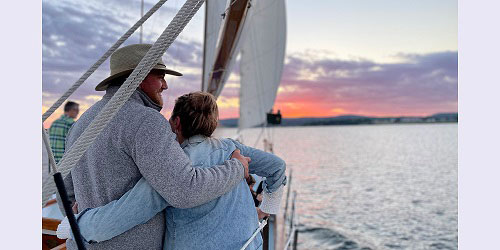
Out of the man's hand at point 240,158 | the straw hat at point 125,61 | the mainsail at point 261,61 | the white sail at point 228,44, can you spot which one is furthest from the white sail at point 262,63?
the man's hand at point 240,158

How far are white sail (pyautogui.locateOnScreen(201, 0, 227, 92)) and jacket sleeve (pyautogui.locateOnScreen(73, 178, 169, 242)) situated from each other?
3.70m

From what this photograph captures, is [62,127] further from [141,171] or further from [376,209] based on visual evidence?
[376,209]

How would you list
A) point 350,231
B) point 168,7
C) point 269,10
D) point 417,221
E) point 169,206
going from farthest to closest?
point 417,221
point 350,231
point 269,10
point 168,7
point 169,206

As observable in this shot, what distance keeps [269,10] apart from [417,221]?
9.63 meters

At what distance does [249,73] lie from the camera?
12430 millimetres

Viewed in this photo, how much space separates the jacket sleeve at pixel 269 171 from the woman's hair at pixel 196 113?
20cm

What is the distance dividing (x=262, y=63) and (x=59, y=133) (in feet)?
25.9

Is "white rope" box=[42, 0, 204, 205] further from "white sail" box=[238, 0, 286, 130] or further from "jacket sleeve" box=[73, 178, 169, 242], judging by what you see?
"white sail" box=[238, 0, 286, 130]

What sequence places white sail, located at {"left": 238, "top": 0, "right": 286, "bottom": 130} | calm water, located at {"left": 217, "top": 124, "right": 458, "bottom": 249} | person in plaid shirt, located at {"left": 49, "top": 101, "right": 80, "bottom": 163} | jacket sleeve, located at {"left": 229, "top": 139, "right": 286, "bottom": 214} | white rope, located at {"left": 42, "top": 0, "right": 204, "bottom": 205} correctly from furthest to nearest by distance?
calm water, located at {"left": 217, "top": 124, "right": 458, "bottom": 249}
white sail, located at {"left": 238, "top": 0, "right": 286, "bottom": 130}
person in plaid shirt, located at {"left": 49, "top": 101, "right": 80, "bottom": 163}
jacket sleeve, located at {"left": 229, "top": 139, "right": 286, "bottom": 214}
white rope, located at {"left": 42, "top": 0, "right": 204, "bottom": 205}

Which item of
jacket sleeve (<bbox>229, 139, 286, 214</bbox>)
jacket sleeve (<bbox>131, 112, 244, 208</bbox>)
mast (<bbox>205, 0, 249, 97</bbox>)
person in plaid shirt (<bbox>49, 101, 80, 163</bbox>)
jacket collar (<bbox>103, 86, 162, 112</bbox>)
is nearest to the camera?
jacket sleeve (<bbox>131, 112, 244, 208</bbox>)

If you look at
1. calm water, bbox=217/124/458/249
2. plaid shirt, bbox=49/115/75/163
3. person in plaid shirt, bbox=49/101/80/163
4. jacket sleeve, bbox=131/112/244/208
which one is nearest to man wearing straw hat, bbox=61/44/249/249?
jacket sleeve, bbox=131/112/244/208

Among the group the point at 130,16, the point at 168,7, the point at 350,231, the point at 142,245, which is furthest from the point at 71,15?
the point at 350,231

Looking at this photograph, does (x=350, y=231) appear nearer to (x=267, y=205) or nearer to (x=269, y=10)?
(x=269, y=10)

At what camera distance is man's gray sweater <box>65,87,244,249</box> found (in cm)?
152
